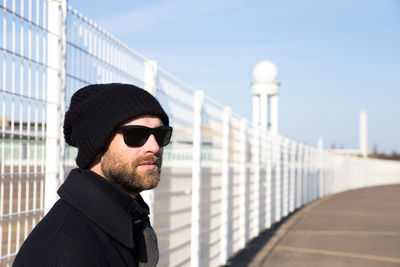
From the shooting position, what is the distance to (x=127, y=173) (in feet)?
7.22

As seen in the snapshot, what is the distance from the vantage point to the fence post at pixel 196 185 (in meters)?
7.32

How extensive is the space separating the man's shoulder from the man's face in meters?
0.28

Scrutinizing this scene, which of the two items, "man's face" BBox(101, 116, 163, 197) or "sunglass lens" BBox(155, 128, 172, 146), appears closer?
"man's face" BBox(101, 116, 163, 197)

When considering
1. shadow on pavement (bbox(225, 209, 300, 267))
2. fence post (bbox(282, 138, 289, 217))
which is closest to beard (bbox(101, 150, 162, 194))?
shadow on pavement (bbox(225, 209, 300, 267))

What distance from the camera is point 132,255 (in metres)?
2.13

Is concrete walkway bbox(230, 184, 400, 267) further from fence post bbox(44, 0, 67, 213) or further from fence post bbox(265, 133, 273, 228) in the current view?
fence post bbox(44, 0, 67, 213)

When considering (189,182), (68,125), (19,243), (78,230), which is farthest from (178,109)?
(78,230)

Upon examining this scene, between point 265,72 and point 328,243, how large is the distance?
33.0 metres

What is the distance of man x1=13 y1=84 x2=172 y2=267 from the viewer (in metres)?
1.92

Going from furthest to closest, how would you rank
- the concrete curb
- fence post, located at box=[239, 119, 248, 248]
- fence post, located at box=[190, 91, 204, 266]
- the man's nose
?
fence post, located at box=[239, 119, 248, 248]
the concrete curb
fence post, located at box=[190, 91, 204, 266]
the man's nose

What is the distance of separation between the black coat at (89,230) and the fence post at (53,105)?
171 cm

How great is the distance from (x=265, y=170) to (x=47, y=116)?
35.1ft

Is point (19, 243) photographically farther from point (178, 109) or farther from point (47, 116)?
point (178, 109)

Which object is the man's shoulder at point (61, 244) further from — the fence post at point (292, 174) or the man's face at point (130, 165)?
the fence post at point (292, 174)
